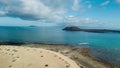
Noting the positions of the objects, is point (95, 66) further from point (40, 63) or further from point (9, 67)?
point (9, 67)

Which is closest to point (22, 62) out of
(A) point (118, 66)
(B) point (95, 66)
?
(B) point (95, 66)

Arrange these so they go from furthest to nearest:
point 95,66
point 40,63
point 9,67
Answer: point 95,66 < point 40,63 < point 9,67

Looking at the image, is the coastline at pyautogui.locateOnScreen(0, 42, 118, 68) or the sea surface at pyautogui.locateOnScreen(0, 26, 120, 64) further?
the sea surface at pyautogui.locateOnScreen(0, 26, 120, 64)

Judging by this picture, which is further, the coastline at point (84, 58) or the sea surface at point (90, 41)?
the sea surface at point (90, 41)

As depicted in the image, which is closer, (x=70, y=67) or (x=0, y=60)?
(x=70, y=67)

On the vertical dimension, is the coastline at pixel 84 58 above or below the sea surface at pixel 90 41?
above

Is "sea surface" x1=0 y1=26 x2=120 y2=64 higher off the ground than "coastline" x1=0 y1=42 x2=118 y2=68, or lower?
lower

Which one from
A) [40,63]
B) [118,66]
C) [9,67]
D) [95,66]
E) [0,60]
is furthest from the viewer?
[118,66]

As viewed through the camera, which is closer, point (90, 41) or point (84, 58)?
point (84, 58)

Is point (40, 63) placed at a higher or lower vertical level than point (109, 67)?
higher

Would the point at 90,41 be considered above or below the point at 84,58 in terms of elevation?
below
